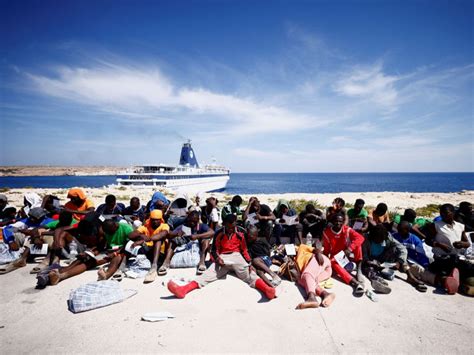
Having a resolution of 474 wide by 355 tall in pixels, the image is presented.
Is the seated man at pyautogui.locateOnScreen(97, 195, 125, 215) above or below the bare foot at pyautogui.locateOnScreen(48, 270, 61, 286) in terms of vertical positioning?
above

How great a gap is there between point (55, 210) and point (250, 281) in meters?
6.13

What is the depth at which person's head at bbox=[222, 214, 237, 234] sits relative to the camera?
15.3 ft

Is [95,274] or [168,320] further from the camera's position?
[95,274]

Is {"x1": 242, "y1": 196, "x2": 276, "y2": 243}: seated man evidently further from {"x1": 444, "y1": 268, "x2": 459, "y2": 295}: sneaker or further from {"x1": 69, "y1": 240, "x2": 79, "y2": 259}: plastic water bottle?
{"x1": 69, "y1": 240, "x2": 79, "y2": 259}: plastic water bottle

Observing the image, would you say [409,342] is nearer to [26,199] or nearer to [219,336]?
[219,336]

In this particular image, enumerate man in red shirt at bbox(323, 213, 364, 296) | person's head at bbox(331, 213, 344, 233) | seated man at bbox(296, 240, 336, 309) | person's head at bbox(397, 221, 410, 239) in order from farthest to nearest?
person's head at bbox(397, 221, 410, 239) → person's head at bbox(331, 213, 344, 233) → man in red shirt at bbox(323, 213, 364, 296) → seated man at bbox(296, 240, 336, 309)

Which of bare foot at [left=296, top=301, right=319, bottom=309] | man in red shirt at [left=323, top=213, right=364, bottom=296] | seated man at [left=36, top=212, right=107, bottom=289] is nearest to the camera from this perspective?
bare foot at [left=296, top=301, right=319, bottom=309]

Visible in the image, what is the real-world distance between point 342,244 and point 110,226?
5.08 meters

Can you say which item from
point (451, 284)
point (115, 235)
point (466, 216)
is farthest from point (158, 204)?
point (466, 216)

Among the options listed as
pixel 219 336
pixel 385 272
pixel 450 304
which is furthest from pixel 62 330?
pixel 450 304

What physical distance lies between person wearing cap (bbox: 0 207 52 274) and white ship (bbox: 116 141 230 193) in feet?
73.4

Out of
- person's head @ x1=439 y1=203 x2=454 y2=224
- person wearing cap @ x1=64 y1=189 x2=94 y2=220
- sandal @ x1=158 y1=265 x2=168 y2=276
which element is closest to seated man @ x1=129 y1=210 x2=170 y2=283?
sandal @ x1=158 y1=265 x2=168 y2=276

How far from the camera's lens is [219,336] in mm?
2947

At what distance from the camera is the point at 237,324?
3.20m
